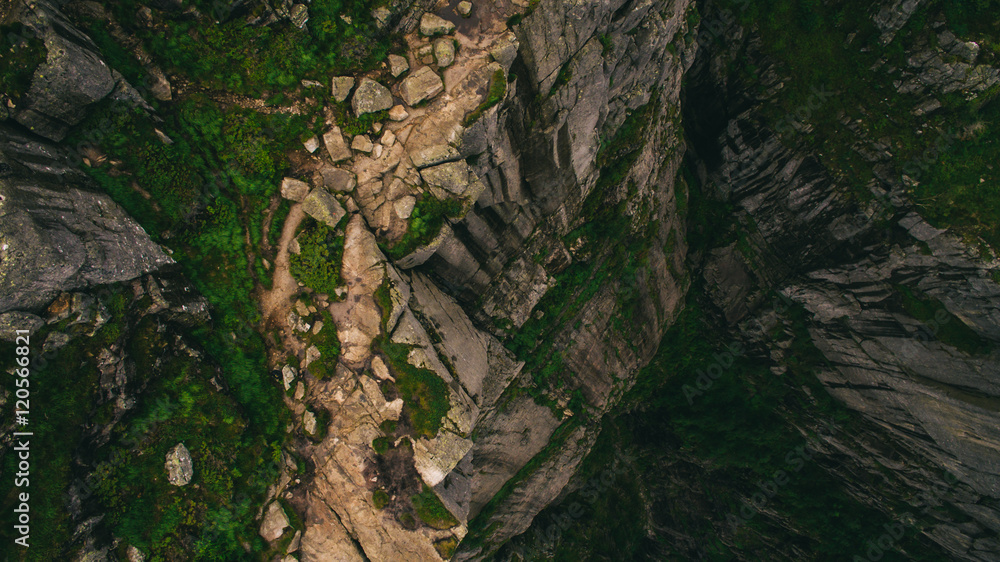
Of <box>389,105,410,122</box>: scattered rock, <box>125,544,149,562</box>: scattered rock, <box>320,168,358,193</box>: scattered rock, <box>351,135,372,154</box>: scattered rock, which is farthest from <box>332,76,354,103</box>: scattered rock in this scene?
<box>125,544,149,562</box>: scattered rock

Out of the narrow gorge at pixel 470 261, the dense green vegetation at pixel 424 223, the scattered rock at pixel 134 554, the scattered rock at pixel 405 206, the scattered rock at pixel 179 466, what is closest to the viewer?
the narrow gorge at pixel 470 261

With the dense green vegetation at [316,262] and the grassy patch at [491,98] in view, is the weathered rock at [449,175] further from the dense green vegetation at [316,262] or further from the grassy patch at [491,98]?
the dense green vegetation at [316,262]

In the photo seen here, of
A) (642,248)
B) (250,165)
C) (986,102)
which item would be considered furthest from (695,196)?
(250,165)

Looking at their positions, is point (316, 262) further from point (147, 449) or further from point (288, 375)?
point (147, 449)

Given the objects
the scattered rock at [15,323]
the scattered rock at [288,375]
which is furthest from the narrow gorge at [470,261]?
the scattered rock at [288,375]

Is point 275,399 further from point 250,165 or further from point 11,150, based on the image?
point 11,150
